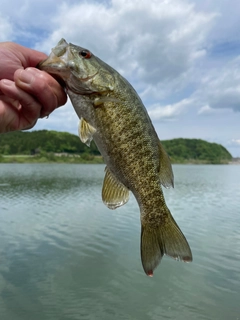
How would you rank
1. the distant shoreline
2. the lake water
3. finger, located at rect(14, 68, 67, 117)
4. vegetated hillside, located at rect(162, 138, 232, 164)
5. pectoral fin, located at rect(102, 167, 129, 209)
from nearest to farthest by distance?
finger, located at rect(14, 68, 67, 117) → pectoral fin, located at rect(102, 167, 129, 209) → the lake water → the distant shoreline → vegetated hillside, located at rect(162, 138, 232, 164)

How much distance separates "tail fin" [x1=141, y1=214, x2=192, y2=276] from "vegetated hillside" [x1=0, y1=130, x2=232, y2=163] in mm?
94012

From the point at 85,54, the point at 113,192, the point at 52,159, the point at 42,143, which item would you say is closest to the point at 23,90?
the point at 85,54

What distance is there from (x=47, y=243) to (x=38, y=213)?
7256 mm

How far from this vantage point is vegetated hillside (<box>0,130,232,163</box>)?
122250mm

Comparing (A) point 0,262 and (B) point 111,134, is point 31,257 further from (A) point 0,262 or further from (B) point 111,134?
(B) point 111,134

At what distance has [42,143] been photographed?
132 meters

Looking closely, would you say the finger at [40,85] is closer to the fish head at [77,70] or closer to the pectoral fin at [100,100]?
the fish head at [77,70]

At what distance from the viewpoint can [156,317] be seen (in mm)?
Answer: 10148

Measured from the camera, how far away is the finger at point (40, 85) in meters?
2.67

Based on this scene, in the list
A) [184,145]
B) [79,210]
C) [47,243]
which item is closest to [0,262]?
[47,243]

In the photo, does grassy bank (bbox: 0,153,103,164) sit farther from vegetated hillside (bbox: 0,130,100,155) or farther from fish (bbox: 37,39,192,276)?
fish (bbox: 37,39,192,276)

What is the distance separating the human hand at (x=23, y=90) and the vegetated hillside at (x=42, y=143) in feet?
376

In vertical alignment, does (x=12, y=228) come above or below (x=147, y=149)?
below

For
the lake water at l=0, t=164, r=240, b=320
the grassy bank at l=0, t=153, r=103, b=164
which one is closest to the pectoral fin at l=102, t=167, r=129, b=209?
the lake water at l=0, t=164, r=240, b=320
